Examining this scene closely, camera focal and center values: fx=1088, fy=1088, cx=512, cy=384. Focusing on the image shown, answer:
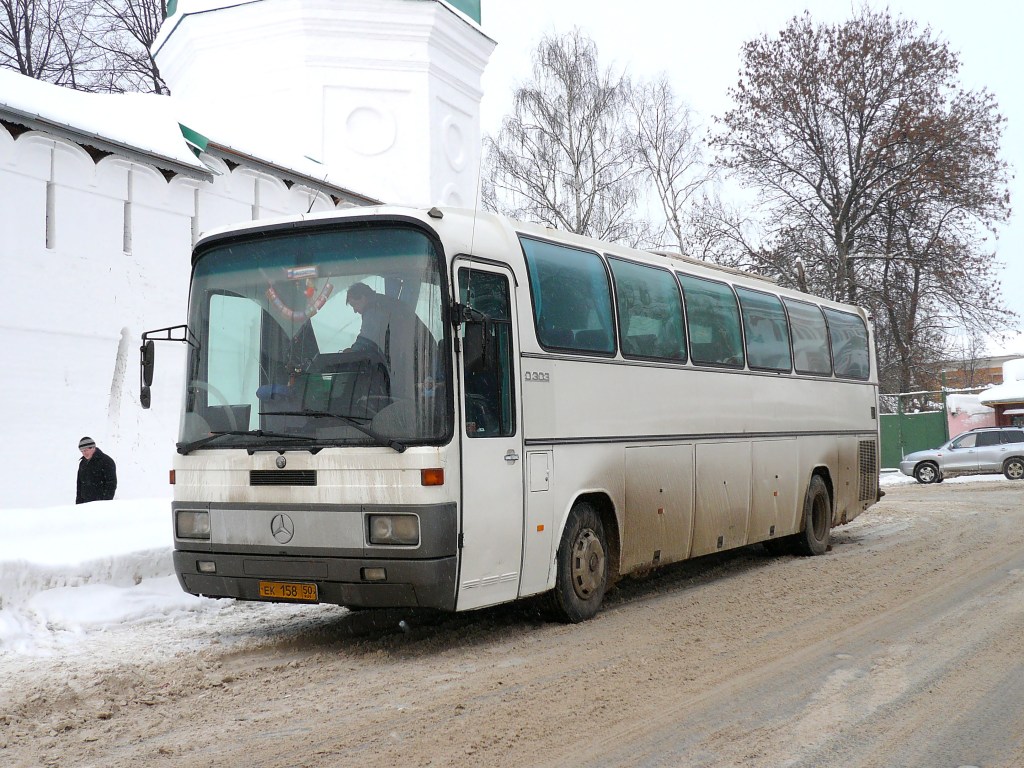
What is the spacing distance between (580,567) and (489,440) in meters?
1.65

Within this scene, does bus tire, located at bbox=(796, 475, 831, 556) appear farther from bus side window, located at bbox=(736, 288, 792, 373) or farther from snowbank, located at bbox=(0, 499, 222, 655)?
snowbank, located at bbox=(0, 499, 222, 655)

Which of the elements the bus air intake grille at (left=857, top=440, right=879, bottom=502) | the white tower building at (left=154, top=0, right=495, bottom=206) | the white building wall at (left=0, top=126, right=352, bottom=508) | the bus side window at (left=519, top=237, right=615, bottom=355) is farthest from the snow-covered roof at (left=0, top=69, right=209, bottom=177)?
the bus air intake grille at (left=857, top=440, right=879, bottom=502)

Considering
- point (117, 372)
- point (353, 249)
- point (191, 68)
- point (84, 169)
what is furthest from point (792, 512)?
point (191, 68)

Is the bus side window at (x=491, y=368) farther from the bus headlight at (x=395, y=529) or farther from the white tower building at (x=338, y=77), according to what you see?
the white tower building at (x=338, y=77)

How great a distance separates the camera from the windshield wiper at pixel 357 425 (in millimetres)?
7047

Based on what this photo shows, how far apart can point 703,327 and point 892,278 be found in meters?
28.7

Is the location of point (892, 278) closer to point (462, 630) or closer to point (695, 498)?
point (695, 498)

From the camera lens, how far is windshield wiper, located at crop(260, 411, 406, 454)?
277 inches

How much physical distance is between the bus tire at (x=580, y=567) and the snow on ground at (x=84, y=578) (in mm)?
2569

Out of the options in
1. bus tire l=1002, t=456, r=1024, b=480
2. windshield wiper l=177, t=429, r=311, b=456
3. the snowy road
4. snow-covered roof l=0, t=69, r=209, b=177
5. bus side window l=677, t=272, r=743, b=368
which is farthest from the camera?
bus tire l=1002, t=456, r=1024, b=480

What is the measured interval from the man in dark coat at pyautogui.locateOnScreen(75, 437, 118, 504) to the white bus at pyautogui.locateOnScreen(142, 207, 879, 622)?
454cm

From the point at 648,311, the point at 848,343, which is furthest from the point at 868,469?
the point at 648,311

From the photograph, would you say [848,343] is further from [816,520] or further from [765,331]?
[765,331]

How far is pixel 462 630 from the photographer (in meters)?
8.35
